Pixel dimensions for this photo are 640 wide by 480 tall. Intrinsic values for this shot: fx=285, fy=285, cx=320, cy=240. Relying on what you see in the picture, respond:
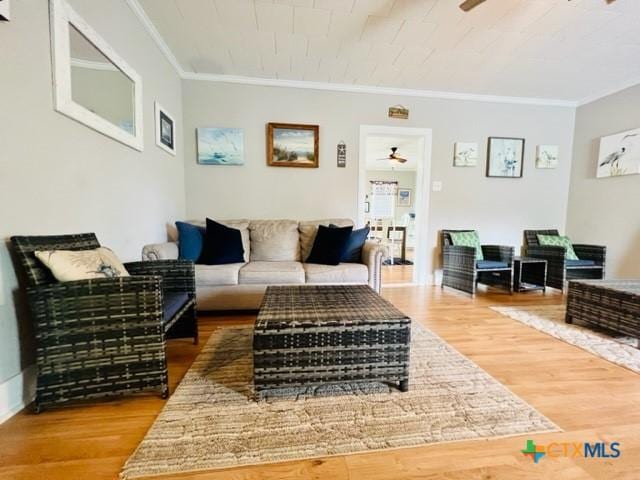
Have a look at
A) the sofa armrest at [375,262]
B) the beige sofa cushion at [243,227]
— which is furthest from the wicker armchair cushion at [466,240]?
the beige sofa cushion at [243,227]

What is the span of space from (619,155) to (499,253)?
76.0 inches

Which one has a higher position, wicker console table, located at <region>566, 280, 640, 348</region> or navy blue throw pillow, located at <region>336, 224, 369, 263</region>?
navy blue throw pillow, located at <region>336, 224, 369, 263</region>

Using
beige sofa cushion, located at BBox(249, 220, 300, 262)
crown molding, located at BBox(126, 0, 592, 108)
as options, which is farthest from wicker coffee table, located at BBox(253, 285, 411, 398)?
crown molding, located at BBox(126, 0, 592, 108)

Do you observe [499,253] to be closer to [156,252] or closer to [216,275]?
[216,275]

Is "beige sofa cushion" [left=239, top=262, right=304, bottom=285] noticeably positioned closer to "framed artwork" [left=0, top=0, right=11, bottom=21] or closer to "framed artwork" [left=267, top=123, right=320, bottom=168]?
"framed artwork" [left=267, top=123, right=320, bottom=168]

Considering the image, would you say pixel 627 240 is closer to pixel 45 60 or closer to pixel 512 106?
pixel 512 106

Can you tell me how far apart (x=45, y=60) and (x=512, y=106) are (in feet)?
16.2

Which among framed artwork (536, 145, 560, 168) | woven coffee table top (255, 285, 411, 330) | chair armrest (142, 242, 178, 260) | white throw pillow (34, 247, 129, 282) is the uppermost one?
framed artwork (536, 145, 560, 168)

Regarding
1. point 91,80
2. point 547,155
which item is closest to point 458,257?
point 547,155

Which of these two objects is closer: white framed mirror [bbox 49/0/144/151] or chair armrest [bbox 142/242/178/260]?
white framed mirror [bbox 49/0/144/151]

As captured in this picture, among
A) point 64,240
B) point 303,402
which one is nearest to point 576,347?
point 303,402

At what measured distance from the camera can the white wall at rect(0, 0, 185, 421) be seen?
49.0 inches

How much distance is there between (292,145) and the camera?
3.64m

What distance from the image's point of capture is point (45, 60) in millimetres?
1413
